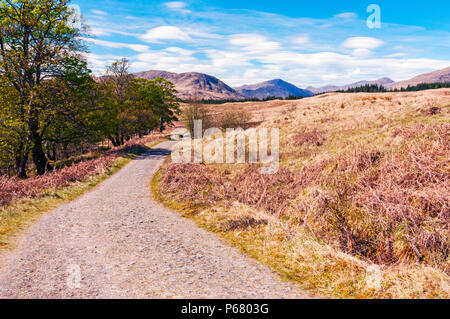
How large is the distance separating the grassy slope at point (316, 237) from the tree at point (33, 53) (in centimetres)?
1280

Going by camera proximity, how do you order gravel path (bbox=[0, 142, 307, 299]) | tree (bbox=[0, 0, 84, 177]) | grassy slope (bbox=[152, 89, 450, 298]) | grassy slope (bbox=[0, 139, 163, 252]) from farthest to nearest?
tree (bbox=[0, 0, 84, 177]) → grassy slope (bbox=[0, 139, 163, 252]) → gravel path (bbox=[0, 142, 307, 299]) → grassy slope (bbox=[152, 89, 450, 298])

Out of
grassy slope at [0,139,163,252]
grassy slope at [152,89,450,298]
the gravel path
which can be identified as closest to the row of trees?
grassy slope at [0,139,163,252]

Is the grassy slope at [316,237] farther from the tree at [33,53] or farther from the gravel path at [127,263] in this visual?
the tree at [33,53]

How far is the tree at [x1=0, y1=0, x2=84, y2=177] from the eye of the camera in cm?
2266

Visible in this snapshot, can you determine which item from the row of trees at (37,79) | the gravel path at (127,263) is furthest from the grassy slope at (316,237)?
the row of trees at (37,79)

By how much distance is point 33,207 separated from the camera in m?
14.1

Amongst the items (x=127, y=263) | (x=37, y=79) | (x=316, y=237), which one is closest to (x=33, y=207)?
(x=127, y=263)

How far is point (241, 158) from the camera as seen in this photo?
73.3 feet

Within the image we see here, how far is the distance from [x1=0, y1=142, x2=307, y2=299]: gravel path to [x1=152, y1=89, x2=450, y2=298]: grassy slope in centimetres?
79

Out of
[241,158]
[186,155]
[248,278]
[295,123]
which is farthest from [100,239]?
[295,123]

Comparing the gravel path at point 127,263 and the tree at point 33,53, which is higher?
the tree at point 33,53

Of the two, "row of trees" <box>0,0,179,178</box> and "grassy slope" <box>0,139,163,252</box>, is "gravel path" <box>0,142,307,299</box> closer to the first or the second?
"grassy slope" <box>0,139,163,252</box>

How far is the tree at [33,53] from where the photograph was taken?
74.3ft
